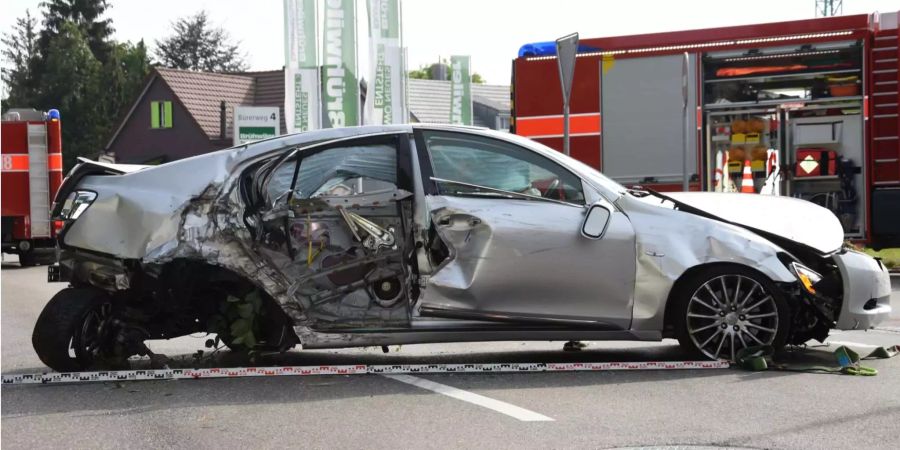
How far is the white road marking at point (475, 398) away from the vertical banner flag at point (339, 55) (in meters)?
18.8

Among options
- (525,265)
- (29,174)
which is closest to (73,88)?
(29,174)

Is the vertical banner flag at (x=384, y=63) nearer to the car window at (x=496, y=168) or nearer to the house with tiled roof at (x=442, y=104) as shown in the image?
the car window at (x=496, y=168)

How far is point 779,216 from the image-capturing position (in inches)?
280

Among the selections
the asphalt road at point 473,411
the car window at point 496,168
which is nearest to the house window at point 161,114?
the asphalt road at point 473,411

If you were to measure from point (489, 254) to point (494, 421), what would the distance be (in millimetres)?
1484

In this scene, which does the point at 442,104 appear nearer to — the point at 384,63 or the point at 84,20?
the point at 84,20

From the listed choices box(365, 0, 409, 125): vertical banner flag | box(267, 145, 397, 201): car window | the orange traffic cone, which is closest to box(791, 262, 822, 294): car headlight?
box(267, 145, 397, 201): car window

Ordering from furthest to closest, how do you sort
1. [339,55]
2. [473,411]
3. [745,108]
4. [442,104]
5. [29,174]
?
[442,104] → [339,55] → [29,174] → [745,108] → [473,411]

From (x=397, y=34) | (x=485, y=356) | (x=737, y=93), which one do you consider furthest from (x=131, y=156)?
(x=485, y=356)

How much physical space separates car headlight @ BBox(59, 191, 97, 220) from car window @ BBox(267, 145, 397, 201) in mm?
1118

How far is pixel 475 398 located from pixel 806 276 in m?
2.22

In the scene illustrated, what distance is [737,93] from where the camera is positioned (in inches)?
591

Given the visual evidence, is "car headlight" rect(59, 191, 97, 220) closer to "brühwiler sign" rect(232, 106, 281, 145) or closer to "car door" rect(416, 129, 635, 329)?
"car door" rect(416, 129, 635, 329)

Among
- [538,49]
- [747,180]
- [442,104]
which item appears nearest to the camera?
[747,180]
